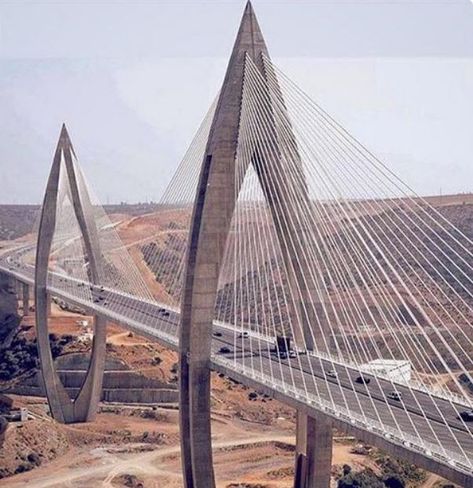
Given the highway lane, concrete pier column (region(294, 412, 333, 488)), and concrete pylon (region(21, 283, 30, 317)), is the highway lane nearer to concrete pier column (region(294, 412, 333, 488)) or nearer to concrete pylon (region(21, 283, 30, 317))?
concrete pier column (region(294, 412, 333, 488))

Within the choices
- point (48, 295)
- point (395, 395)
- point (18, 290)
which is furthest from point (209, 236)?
point (18, 290)

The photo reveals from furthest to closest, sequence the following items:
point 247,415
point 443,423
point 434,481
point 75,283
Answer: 1. point 75,283
2. point 247,415
3. point 434,481
4. point 443,423

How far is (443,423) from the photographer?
18.5 m

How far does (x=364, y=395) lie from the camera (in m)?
21.4

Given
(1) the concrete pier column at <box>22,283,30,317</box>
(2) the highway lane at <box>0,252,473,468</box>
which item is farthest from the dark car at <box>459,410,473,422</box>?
(1) the concrete pier column at <box>22,283,30,317</box>

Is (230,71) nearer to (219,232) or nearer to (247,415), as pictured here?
(219,232)

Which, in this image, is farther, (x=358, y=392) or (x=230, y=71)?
(x=230, y=71)

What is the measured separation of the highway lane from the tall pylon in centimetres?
163

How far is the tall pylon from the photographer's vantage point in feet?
77.6

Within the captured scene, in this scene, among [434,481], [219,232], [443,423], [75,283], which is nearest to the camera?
[443,423]

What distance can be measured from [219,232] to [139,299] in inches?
809

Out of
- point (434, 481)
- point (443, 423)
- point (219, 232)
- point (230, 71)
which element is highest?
point (230, 71)

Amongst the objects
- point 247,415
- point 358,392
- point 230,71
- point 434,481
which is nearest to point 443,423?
point 358,392

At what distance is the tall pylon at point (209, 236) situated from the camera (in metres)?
23.6
